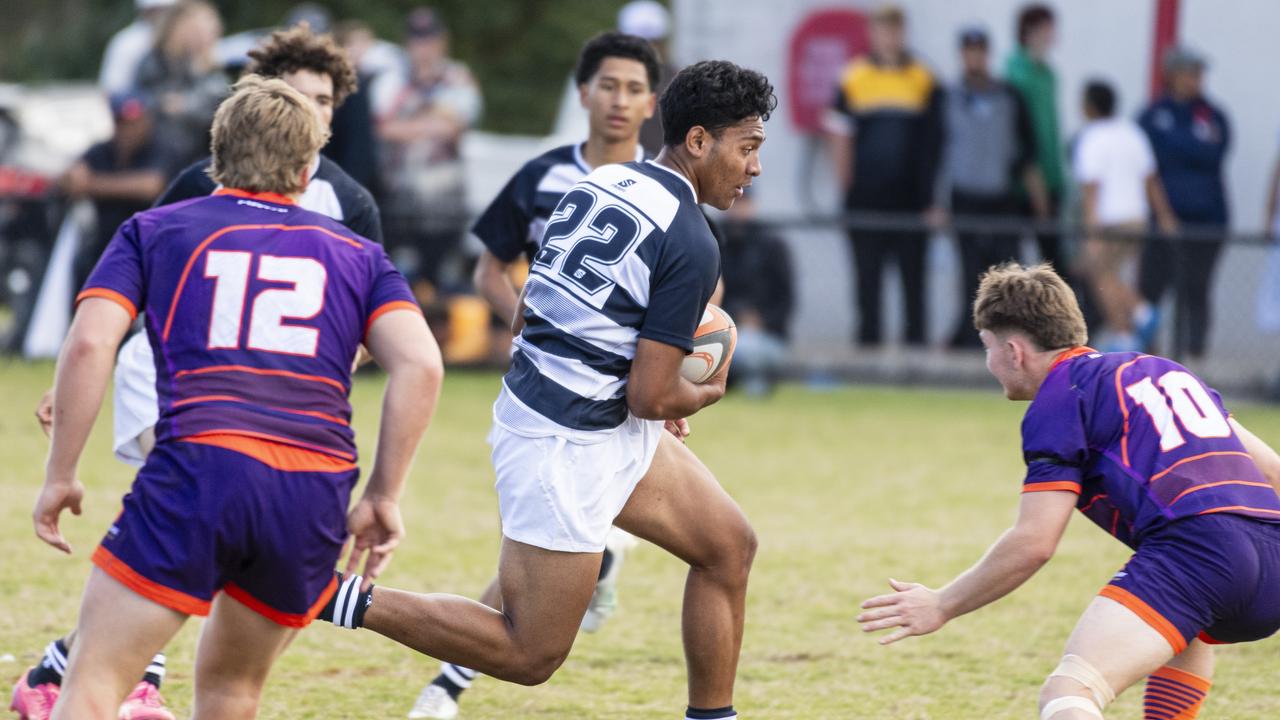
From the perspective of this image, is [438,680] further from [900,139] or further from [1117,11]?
[1117,11]

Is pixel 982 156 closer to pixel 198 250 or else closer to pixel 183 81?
pixel 183 81

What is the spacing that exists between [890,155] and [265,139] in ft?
33.2

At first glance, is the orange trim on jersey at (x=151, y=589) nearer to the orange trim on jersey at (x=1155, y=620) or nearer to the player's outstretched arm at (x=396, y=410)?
the player's outstretched arm at (x=396, y=410)

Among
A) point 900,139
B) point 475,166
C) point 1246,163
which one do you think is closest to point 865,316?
point 900,139

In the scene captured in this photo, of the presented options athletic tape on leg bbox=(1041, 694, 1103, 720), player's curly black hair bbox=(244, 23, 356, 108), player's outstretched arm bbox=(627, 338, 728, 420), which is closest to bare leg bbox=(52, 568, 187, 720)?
player's outstretched arm bbox=(627, 338, 728, 420)

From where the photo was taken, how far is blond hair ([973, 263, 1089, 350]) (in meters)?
4.49

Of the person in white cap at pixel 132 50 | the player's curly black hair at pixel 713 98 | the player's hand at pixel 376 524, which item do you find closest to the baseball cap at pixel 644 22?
the person in white cap at pixel 132 50

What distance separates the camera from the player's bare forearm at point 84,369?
383cm

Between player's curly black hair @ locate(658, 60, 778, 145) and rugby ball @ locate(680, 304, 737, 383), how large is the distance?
515 millimetres

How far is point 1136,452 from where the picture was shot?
14.1ft

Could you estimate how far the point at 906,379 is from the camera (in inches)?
532

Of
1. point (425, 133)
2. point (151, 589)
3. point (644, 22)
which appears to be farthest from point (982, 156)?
point (151, 589)

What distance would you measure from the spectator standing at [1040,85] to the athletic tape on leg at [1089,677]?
981 centimetres

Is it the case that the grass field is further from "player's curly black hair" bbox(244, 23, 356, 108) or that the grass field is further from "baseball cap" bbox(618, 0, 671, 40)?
"baseball cap" bbox(618, 0, 671, 40)
